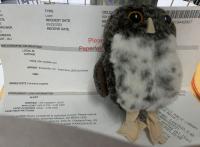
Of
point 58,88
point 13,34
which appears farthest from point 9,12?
point 58,88

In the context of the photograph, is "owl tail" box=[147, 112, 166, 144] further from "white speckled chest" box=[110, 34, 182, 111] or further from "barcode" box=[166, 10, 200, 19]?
"barcode" box=[166, 10, 200, 19]

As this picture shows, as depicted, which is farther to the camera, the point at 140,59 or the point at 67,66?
the point at 67,66

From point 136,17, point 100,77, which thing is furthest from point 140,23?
point 100,77

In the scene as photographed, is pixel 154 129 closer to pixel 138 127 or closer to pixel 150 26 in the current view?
pixel 138 127

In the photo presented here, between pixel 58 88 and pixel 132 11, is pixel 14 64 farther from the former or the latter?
pixel 132 11

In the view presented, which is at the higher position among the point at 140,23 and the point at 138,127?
the point at 140,23

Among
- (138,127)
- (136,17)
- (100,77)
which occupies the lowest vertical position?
(138,127)

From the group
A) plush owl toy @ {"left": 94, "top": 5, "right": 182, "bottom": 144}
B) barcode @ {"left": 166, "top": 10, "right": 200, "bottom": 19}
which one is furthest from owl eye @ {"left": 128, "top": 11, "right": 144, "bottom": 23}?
barcode @ {"left": 166, "top": 10, "right": 200, "bottom": 19}
